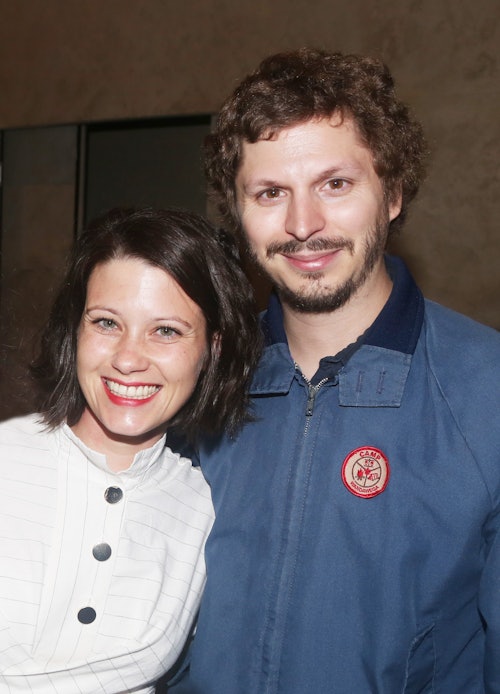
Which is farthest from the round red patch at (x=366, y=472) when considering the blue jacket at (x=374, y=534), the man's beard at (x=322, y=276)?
the man's beard at (x=322, y=276)

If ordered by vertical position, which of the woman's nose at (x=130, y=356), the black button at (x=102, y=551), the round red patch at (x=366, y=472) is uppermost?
the woman's nose at (x=130, y=356)

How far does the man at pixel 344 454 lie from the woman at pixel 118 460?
3.4 inches

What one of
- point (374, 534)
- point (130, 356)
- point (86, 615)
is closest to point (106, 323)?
point (130, 356)

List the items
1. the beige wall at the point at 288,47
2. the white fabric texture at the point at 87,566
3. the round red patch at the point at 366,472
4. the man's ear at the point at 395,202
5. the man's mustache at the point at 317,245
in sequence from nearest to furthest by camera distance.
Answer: the white fabric texture at the point at 87,566 < the round red patch at the point at 366,472 < the man's mustache at the point at 317,245 < the man's ear at the point at 395,202 < the beige wall at the point at 288,47

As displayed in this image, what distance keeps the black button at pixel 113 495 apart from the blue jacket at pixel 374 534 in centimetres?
23

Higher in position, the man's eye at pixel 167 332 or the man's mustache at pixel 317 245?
the man's mustache at pixel 317 245

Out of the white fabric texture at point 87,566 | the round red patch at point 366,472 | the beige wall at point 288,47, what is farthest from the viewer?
the beige wall at point 288,47

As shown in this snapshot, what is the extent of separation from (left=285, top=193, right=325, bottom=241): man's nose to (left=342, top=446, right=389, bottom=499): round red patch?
44cm

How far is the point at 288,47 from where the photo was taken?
422 centimetres

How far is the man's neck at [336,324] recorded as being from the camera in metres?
1.65

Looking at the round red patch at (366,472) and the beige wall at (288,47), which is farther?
the beige wall at (288,47)

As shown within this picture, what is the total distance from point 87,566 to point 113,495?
0.47 ft

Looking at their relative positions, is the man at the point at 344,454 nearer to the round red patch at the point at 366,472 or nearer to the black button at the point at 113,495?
the round red patch at the point at 366,472

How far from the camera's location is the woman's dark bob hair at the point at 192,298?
1.56m
